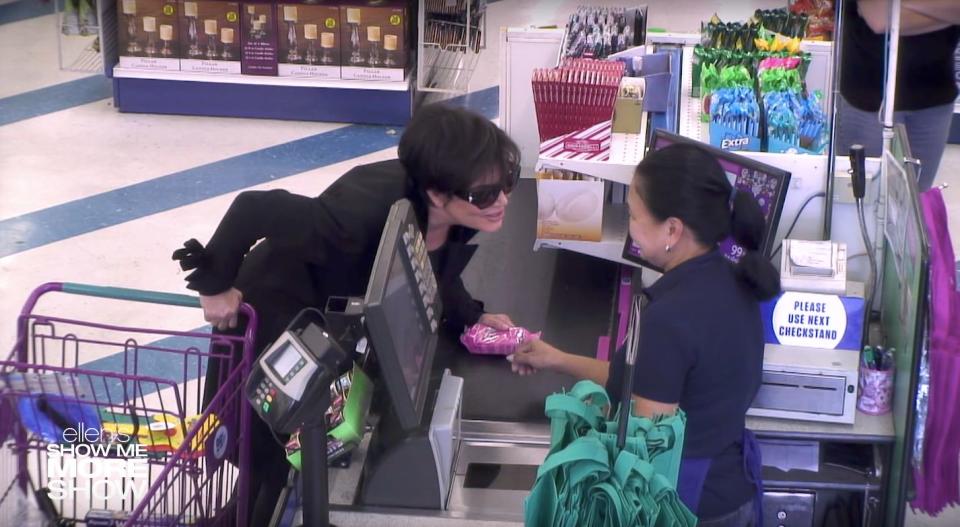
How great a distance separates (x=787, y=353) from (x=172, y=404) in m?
2.24

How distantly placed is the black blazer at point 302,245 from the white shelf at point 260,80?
150 inches

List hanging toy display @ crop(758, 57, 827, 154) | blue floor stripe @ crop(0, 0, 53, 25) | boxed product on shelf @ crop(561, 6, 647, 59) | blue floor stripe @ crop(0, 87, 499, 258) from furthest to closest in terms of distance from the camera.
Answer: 1. blue floor stripe @ crop(0, 0, 53, 25)
2. blue floor stripe @ crop(0, 87, 499, 258)
3. boxed product on shelf @ crop(561, 6, 647, 59)
4. hanging toy display @ crop(758, 57, 827, 154)

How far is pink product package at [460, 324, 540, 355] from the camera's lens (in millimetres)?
3018

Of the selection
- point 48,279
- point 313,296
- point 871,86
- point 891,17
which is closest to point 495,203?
point 313,296

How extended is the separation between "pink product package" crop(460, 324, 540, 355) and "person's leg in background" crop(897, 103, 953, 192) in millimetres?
1741

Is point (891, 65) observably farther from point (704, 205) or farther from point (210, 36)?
point (210, 36)

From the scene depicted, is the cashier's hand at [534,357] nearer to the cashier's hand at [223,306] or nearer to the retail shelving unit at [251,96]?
the cashier's hand at [223,306]

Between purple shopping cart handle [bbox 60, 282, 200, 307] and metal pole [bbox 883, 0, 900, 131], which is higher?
metal pole [bbox 883, 0, 900, 131]

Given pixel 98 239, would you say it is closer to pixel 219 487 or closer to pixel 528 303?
pixel 528 303

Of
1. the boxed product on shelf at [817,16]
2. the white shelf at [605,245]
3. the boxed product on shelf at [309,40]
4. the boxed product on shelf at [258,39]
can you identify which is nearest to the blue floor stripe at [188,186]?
the boxed product on shelf at [309,40]

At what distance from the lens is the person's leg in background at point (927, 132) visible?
13.3 ft

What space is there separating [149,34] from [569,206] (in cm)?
389

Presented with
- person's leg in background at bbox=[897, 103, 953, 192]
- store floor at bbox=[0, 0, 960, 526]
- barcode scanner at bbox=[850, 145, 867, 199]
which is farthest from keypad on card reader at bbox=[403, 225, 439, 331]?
store floor at bbox=[0, 0, 960, 526]

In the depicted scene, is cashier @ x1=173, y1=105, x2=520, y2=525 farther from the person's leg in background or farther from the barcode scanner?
the person's leg in background
